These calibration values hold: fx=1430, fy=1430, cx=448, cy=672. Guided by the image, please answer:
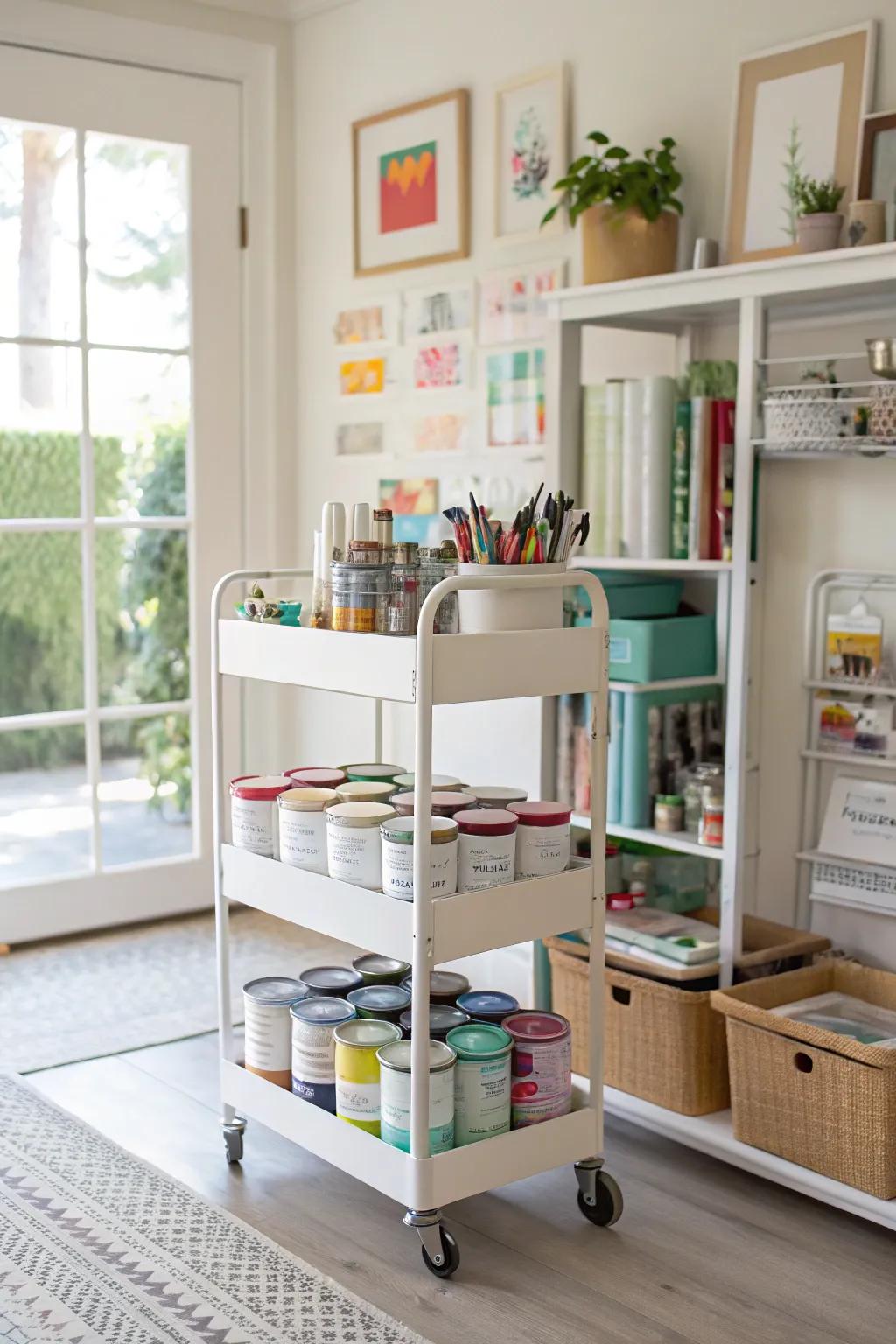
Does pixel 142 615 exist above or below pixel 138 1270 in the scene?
above

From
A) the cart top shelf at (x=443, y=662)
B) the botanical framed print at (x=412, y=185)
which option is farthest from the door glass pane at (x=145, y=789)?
the cart top shelf at (x=443, y=662)

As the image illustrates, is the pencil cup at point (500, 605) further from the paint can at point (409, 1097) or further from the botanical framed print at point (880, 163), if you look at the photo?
the botanical framed print at point (880, 163)

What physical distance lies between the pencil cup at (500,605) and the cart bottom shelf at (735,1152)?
91cm

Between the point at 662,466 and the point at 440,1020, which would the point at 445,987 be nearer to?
the point at 440,1020

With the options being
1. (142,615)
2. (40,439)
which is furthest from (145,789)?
(40,439)

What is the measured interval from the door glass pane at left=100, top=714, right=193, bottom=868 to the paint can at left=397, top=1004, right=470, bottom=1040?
5.44 ft

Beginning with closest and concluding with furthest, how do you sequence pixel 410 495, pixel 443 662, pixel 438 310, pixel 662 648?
pixel 443 662 → pixel 662 648 → pixel 438 310 → pixel 410 495

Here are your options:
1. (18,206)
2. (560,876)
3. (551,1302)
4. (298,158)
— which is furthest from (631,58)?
(551,1302)

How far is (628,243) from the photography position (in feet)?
8.53

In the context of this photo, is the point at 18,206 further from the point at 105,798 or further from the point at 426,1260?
the point at 426,1260

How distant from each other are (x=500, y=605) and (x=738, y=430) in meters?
0.60

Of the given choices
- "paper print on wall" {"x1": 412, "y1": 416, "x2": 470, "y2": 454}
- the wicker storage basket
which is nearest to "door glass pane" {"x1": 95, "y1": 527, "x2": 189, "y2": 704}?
"paper print on wall" {"x1": 412, "y1": 416, "x2": 470, "y2": 454}

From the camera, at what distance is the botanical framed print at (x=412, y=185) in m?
3.28

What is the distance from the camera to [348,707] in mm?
3744
